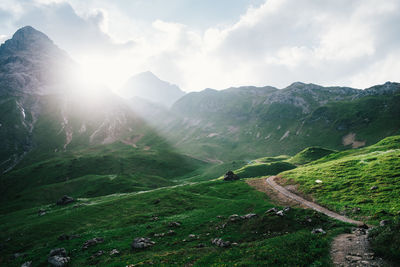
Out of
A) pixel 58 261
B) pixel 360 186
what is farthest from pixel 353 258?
pixel 360 186

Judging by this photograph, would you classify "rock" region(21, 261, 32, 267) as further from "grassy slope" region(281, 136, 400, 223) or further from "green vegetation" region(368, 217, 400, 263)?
"grassy slope" region(281, 136, 400, 223)

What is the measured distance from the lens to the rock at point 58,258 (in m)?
23.2

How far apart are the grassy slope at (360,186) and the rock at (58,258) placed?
135 ft

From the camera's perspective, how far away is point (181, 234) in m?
29.0

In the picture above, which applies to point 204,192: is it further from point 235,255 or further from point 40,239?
point 235,255

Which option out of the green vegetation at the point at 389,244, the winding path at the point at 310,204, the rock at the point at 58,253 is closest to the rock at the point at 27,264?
the rock at the point at 58,253

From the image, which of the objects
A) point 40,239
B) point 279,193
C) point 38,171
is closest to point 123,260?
point 40,239

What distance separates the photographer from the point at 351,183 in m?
41.2

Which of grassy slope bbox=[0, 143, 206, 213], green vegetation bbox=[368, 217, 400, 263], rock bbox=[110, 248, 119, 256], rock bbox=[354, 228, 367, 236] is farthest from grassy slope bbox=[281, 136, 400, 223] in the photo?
grassy slope bbox=[0, 143, 206, 213]

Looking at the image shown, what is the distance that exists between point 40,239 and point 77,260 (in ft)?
62.5

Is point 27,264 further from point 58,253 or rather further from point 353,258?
point 353,258

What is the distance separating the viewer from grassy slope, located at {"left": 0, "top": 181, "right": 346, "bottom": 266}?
54.7ft

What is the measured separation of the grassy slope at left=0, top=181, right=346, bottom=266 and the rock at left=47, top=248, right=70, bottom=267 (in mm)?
949

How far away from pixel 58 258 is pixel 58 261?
21.8 inches
